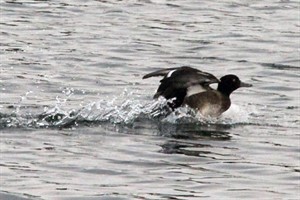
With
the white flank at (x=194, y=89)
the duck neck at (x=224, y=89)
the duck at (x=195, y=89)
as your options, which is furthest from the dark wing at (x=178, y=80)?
the duck neck at (x=224, y=89)

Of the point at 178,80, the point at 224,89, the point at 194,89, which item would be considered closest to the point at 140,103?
the point at 194,89

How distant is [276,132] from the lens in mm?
13930

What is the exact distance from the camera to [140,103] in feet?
50.4

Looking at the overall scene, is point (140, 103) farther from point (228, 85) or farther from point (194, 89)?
point (228, 85)

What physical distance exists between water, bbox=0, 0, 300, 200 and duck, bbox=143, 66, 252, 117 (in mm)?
146

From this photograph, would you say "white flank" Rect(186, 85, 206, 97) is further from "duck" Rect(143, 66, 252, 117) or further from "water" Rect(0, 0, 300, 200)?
"water" Rect(0, 0, 300, 200)

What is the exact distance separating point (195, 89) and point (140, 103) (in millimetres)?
861

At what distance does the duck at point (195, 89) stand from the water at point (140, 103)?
0.15m

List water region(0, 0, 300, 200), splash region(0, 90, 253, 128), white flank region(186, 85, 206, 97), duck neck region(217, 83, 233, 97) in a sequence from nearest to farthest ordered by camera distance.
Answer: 1. water region(0, 0, 300, 200)
2. splash region(0, 90, 253, 128)
3. white flank region(186, 85, 206, 97)
4. duck neck region(217, 83, 233, 97)

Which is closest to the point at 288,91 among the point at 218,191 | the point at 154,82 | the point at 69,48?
the point at 154,82

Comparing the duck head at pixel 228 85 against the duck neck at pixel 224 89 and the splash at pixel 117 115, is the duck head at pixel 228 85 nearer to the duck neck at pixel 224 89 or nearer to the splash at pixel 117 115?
the duck neck at pixel 224 89

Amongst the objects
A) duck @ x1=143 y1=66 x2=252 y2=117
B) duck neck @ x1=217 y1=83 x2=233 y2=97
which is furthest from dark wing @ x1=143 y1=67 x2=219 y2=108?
duck neck @ x1=217 y1=83 x2=233 y2=97

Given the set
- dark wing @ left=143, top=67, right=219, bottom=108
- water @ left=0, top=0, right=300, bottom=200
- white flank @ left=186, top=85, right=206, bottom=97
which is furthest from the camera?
white flank @ left=186, top=85, right=206, bottom=97

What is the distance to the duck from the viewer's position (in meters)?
14.3
